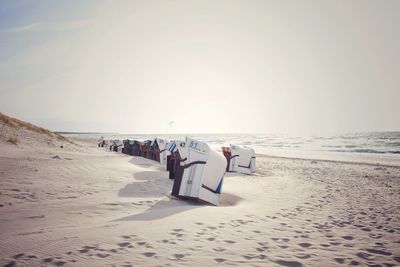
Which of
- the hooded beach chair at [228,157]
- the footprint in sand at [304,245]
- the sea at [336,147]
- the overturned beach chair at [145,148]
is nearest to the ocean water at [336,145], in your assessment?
the sea at [336,147]

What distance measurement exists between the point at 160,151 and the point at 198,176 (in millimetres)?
12864

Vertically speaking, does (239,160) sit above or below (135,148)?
above

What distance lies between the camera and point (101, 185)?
9.70 metres

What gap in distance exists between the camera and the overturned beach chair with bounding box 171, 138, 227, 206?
8750 mm

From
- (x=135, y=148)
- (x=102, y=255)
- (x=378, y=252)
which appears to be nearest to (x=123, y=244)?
(x=102, y=255)

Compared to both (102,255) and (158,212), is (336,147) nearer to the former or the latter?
(158,212)

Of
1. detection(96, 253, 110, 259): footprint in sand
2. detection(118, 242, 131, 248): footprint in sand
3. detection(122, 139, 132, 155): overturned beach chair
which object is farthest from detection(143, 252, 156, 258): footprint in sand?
detection(122, 139, 132, 155): overturned beach chair

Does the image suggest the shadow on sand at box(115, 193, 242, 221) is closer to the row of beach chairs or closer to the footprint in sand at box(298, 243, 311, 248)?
the row of beach chairs

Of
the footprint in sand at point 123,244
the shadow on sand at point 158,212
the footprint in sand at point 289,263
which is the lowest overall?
the shadow on sand at point 158,212

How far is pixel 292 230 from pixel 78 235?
15.4ft

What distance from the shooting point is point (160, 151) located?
839 inches

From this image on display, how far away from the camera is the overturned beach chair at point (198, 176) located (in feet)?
28.7

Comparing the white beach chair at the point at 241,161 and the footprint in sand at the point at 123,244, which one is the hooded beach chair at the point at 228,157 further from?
the footprint in sand at the point at 123,244

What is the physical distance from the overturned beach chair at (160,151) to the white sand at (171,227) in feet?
32.7
